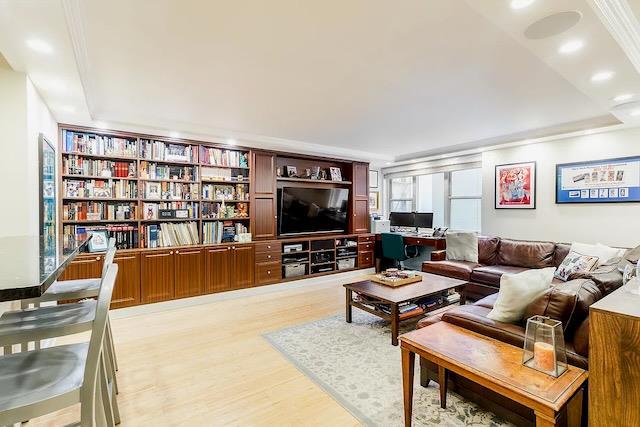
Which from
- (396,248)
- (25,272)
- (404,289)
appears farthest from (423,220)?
(25,272)

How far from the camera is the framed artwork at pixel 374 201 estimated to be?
23.1 feet

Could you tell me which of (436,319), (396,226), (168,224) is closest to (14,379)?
(436,319)

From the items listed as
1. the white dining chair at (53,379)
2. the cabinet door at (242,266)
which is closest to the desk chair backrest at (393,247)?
the cabinet door at (242,266)

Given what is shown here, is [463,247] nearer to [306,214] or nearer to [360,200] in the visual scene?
[360,200]

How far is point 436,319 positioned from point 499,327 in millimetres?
474

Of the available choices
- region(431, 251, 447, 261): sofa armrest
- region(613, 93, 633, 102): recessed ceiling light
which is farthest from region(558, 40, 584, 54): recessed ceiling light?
region(431, 251, 447, 261): sofa armrest

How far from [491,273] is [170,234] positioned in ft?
14.2

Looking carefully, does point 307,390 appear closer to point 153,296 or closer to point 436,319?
point 436,319

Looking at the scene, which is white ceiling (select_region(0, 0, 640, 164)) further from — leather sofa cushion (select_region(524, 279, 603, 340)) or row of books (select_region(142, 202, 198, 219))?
leather sofa cushion (select_region(524, 279, 603, 340))

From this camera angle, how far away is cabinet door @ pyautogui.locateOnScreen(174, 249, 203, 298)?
406cm

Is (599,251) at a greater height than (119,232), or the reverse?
(119,232)

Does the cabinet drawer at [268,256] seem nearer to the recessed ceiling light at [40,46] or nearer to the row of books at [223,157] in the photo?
the row of books at [223,157]

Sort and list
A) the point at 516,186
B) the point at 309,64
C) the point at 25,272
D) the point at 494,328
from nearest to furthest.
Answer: the point at 25,272 → the point at 494,328 → the point at 309,64 → the point at 516,186

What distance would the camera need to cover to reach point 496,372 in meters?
1.40
